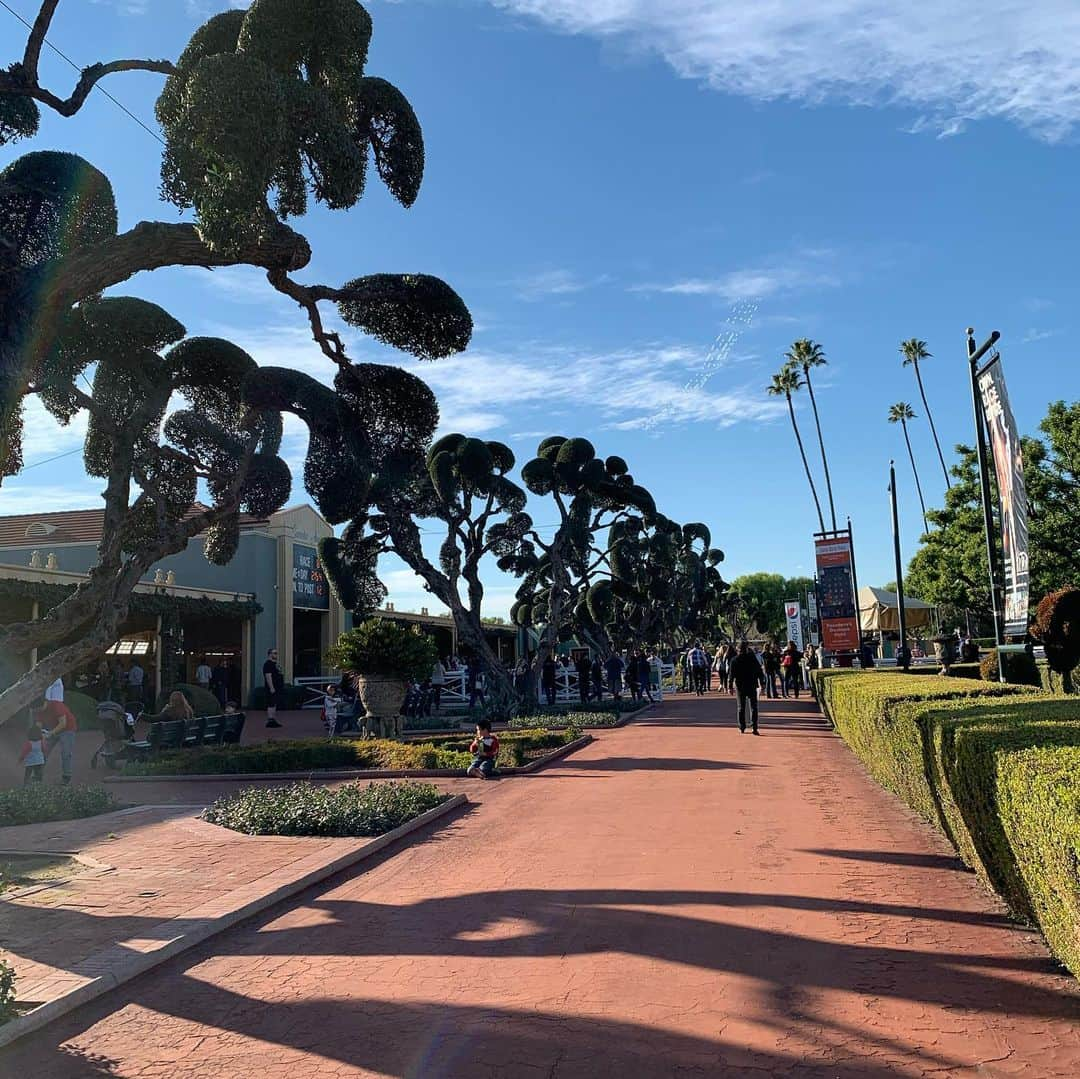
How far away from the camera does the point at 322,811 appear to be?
8.69 meters

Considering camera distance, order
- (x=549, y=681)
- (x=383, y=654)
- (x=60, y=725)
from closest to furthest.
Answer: (x=60, y=725) → (x=383, y=654) → (x=549, y=681)

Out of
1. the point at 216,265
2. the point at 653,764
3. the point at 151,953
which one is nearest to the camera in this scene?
the point at 151,953

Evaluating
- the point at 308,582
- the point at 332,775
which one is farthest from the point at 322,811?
the point at 308,582

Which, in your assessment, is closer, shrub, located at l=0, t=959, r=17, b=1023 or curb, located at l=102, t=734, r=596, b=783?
shrub, located at l=0, t=959, r=17, b=1023

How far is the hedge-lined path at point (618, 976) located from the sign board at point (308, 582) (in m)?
28.0

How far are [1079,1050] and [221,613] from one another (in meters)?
28.5

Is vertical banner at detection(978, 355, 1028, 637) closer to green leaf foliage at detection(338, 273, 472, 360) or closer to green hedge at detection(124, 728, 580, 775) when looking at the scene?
green leaf foliage at detection(338, 273, 472, 360)

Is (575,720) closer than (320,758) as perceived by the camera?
No

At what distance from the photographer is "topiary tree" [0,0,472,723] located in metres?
5.60

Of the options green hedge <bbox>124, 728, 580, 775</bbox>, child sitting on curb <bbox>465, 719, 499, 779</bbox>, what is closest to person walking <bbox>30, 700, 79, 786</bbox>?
green hedge <bbox>124, 728, 580, 775</bbox>

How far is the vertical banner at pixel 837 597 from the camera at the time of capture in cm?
2484

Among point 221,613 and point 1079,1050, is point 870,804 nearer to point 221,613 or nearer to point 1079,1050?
point 1079,1050

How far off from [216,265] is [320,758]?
9433 millimetres

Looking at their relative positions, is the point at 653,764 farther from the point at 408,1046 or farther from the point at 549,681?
the point at 549,681
